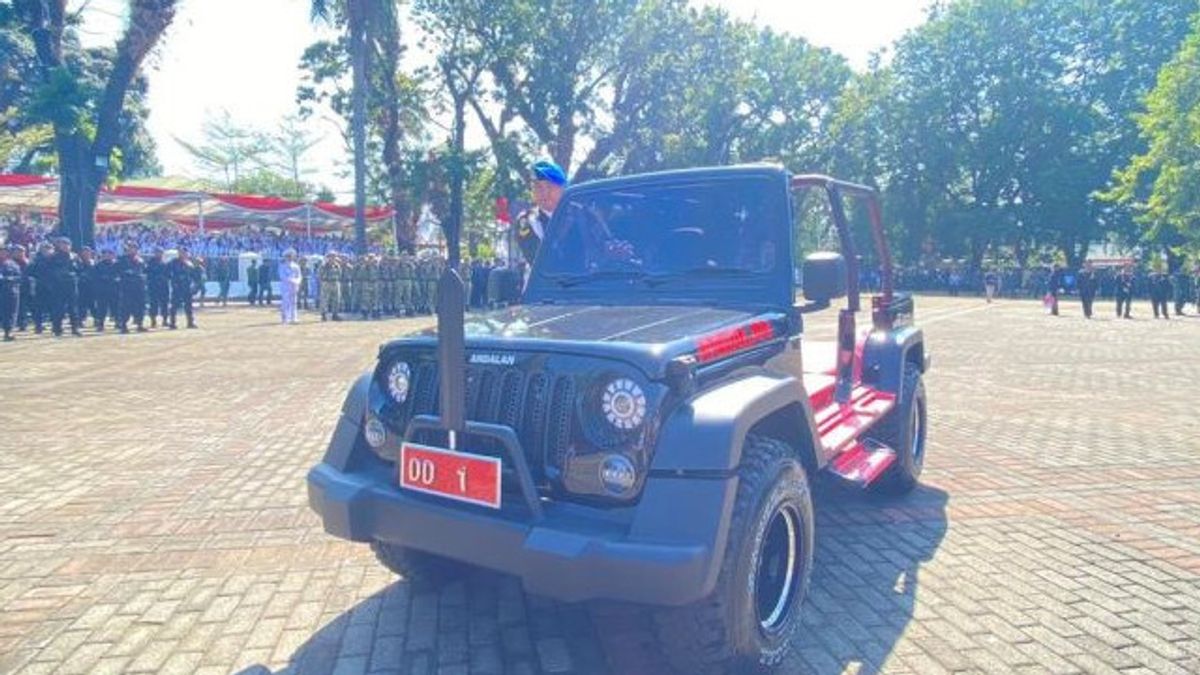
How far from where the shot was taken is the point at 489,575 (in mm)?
3906

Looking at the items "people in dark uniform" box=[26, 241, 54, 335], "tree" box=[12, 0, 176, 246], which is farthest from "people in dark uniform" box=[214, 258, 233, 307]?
"people in dark uniform" box=[26, 241, 54, 335]

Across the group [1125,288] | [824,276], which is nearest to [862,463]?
[824,276]

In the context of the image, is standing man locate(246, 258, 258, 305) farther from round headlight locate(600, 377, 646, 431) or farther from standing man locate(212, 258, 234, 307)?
round headlight locate(600, 377, 646, 431)

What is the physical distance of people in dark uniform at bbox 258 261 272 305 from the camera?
90.6ft

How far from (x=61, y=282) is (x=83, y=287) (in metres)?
1.05

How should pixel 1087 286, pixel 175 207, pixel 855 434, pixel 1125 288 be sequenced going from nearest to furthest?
pixel 855 434, pixel 1087 286, pixel 1125 288, pixel 175 207

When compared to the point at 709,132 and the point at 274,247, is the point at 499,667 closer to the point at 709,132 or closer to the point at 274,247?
the point at 274,247

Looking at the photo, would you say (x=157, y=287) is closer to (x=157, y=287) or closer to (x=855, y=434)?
(x=157, y=287)

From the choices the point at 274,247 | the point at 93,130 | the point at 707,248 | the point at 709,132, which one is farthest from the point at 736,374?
the point at 709,132

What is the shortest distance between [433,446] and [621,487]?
0.75 m

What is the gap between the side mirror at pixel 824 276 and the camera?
3666 millimetres

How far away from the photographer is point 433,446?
2885mm

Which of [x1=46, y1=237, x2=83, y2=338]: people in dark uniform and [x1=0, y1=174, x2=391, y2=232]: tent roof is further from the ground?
[x1=0, y1=174, x2=391, y2=232]: tent roof

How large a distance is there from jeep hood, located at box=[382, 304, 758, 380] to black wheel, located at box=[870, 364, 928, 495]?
1.87 m
